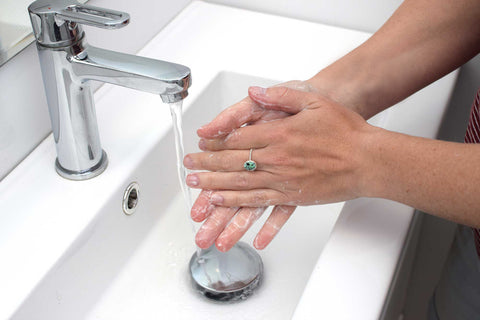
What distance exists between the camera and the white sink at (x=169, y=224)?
62 cm

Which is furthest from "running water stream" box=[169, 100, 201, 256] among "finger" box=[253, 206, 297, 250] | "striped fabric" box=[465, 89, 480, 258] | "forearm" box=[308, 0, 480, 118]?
"striped fabric" box=[465, 89, 480, 258]

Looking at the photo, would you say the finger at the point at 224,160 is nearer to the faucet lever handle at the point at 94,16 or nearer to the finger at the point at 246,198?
the finger at the point at 246,198

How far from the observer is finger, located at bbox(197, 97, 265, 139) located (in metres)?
0.73

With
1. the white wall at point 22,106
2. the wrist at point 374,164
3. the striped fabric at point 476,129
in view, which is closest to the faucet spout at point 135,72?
the white wall at point 22,106

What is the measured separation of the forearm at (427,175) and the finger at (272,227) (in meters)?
0.12

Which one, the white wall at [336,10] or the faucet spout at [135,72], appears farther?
the white wall at [336,10]

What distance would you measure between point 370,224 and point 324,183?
0.07 meters

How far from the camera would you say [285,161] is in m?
0.70

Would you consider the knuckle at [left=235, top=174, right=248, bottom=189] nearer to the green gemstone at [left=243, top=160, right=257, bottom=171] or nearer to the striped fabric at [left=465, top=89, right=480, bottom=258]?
the green gemstone at [left=243, top=160, right=257, bottom=171]

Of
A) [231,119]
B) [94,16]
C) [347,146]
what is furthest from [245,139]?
[94,16]

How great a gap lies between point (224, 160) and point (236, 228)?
0.09 metres

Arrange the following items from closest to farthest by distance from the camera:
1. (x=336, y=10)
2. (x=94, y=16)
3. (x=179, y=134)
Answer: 1. (x=94, y=16)
2. (x=179, y=134)
3. (x=336, y=10)

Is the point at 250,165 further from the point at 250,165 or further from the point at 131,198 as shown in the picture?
the point at 131,198

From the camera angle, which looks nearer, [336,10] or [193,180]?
[193,180]
